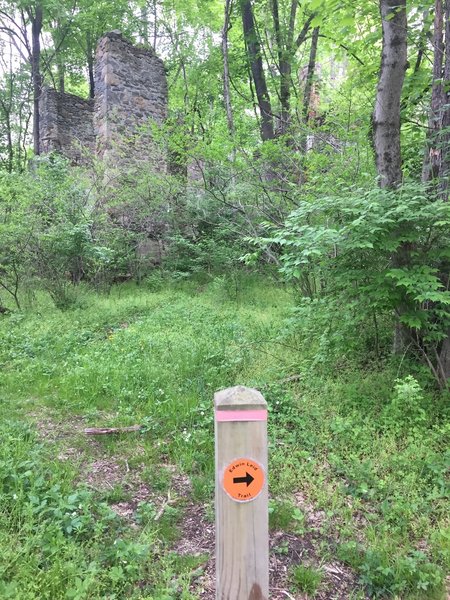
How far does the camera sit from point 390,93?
4086 millimetres

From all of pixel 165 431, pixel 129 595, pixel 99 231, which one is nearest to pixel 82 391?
pixel 165 431

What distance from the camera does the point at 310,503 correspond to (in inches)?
115

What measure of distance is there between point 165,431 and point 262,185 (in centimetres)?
491

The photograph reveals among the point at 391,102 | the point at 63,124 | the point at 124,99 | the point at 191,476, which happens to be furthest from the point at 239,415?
the point at 63,124

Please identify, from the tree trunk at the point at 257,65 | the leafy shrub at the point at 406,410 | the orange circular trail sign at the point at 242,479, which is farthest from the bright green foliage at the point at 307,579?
the tree trunk at the point at 257,65

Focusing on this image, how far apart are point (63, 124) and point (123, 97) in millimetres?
3789

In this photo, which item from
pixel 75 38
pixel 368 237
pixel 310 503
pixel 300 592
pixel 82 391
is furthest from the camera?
pixel 75 38

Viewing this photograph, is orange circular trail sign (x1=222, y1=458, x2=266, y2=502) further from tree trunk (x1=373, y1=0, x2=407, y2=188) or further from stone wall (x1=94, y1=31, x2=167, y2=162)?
stone wall (x1=94, y1=31, x2=167, y2=162)

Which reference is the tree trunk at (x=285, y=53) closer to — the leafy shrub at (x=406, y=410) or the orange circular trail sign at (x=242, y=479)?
the leafy shrub at (x=406, y=410)

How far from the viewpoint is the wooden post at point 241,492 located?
1.58 meters

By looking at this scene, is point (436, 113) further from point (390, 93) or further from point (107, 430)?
point (107, 430)

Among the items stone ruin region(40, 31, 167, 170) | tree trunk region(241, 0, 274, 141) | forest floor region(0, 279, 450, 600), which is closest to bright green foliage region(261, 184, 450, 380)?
forest floor region(0, 279, 450, 600)

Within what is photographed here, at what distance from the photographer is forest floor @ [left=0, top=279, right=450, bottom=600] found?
2279 mm

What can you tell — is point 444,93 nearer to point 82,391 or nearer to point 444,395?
point 444,395
